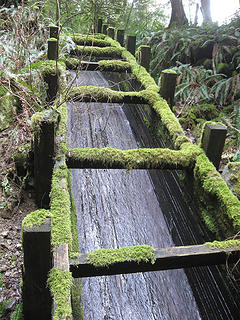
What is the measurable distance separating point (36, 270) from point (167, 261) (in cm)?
92

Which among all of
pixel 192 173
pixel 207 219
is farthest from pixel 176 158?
pixel 207 219

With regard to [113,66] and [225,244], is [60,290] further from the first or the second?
[113,66]

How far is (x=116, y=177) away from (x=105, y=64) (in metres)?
2.33

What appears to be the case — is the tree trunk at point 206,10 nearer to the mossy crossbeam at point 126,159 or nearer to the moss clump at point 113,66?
the moss clump at point 113,66

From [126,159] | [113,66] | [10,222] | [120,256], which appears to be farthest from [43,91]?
[120,256]

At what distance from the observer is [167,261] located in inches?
89.5

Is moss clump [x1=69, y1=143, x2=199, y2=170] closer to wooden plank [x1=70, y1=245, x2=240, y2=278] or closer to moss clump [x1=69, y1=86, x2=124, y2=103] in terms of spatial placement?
wooden plank [x1=70, y1=245, x2=240, y2=278]

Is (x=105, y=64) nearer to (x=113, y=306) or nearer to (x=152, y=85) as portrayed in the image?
(x=152, y=85)

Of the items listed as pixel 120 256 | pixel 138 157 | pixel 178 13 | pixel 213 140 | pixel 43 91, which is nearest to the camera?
pixel 120 256

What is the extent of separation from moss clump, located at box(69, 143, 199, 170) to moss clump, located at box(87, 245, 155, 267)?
3.59 feet

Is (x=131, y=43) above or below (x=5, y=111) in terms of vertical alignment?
above

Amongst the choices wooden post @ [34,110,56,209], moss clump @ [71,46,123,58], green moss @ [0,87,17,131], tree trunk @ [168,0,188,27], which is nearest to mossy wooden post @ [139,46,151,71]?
moss clump @ [71,46,123,58]

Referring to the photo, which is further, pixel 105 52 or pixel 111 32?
pixel 111 32

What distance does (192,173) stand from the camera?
3350 millimetres
